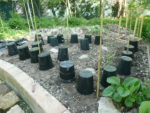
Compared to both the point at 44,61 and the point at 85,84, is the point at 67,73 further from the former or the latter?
the point at 44,61

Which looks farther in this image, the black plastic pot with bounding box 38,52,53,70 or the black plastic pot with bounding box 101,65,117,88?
the black plastic pot with bounding box 38,52,53,70

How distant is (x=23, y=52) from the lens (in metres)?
3.08

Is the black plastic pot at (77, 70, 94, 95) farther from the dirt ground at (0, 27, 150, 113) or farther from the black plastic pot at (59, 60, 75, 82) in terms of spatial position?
the black plastic pot at (59, 60, 75, 82)

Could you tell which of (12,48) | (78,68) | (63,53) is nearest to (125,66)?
(78,68)

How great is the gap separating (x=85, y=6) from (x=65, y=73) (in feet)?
Answer: 24.5

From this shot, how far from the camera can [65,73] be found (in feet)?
7.50

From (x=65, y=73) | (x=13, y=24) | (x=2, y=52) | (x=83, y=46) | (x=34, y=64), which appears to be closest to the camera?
(x=65, y=73)

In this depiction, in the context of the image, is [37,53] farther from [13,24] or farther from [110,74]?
[13,24]

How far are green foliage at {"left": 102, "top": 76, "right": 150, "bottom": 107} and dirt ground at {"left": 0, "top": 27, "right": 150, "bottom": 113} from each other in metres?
0.27

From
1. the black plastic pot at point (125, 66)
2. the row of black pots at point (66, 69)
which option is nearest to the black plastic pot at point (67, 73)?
the row of black pots at point (66, 69)

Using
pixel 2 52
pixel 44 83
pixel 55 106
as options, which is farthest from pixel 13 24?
pixel 55 106

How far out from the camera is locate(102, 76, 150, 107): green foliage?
1.72 metres

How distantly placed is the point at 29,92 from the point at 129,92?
51.6 inches

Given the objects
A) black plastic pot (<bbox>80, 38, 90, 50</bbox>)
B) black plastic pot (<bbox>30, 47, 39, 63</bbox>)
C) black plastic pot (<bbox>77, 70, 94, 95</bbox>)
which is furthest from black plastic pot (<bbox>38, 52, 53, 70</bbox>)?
black plastic pot (<bbox>80, 38, 90, 50</bbox>)
